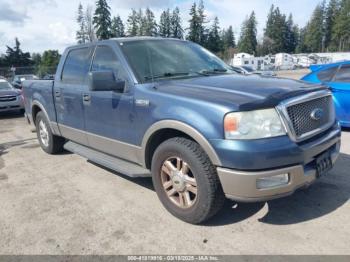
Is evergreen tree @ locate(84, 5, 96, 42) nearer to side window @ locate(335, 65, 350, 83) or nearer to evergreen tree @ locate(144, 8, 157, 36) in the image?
evergreen tree @ locate(144, 8, 157, 36)

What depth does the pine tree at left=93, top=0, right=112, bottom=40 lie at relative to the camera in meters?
72.8

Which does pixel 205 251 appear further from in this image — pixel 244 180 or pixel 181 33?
pixel 181 33

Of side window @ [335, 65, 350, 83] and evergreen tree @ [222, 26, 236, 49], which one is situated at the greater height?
evergreen tree @ [222, 26, 236, 49]

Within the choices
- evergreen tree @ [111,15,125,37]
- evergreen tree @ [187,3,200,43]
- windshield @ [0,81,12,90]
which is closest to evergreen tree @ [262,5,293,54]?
evergreen tree @ [187,3,200,43]

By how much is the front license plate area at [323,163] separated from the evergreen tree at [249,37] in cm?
11538

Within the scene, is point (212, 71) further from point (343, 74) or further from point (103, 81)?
point (343, 74)

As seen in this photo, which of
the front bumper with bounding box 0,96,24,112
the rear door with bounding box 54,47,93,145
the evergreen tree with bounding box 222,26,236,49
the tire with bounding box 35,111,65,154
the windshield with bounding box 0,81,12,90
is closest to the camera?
the rear door with bounding box 54,47,93,145

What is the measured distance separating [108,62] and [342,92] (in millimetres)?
5067

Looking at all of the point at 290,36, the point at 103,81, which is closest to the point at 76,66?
the point at 103,81

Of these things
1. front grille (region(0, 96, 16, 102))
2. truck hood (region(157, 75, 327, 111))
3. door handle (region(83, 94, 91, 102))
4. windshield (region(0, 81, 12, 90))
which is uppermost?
truck hood (region(157, 75, 327, 111))

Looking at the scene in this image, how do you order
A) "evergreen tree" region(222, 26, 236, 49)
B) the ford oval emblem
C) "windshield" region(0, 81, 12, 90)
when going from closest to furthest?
the ford oval emblem → "windshield" region(0, 81, 12, 90) → "evergreen tree" region(222, 26, 236, 49)

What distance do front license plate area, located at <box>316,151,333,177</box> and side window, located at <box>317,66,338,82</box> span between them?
182 inches

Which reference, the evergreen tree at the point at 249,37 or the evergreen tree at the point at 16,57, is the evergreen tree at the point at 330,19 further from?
the evergreen tree at the point at 16,57

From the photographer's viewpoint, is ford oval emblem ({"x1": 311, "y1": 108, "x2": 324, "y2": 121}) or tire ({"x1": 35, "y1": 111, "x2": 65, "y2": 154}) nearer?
ford oval emblem ({"x1": 311, "y1": 108, "x2": 324, "y2": 121})
